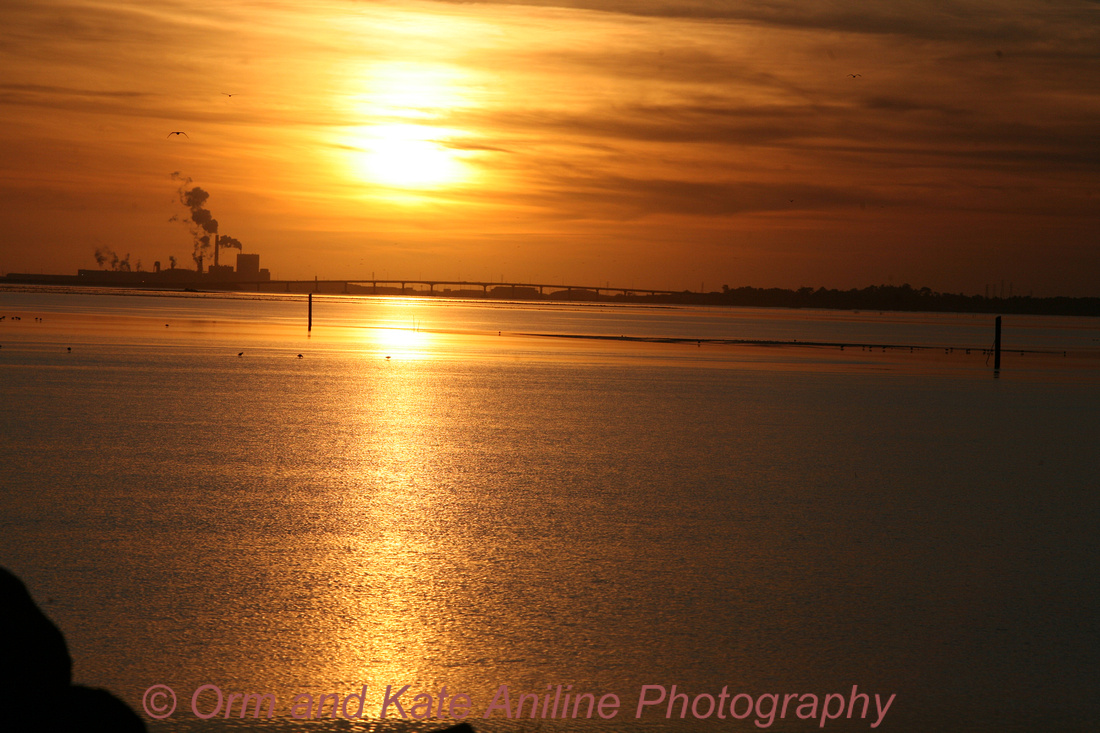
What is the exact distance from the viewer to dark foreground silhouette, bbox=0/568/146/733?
305 centimetres

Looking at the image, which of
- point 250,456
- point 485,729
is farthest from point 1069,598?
point 250,456

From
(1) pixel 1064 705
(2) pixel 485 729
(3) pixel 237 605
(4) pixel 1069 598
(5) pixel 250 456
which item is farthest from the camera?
(5) pixel 250 456

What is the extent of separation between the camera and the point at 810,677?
5742 millimetres

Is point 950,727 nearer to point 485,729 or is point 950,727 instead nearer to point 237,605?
point 485,729

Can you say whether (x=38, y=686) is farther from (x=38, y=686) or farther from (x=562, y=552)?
(x=562, y=552)

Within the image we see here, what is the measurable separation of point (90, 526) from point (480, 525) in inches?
138

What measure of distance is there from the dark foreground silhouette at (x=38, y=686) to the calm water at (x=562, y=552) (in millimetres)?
1960

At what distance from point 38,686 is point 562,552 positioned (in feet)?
18.6

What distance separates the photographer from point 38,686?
123 inches

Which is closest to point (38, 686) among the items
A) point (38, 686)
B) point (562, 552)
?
point (38, 686)

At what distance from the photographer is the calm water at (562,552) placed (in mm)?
5668

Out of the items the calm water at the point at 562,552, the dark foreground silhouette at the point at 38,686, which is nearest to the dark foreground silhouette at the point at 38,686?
the dark foreground silhouette at the point at 38,686

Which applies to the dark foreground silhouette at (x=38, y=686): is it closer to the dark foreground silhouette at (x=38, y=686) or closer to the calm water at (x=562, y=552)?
the dark foreground silhouette at (x=38, y=686)

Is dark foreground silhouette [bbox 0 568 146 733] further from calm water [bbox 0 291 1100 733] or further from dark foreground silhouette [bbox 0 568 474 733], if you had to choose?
calm water [bbox 0 291 1100 733]
